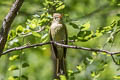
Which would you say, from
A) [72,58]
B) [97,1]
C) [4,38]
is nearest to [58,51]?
[4,38]

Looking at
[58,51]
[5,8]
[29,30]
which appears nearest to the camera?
[29,30]

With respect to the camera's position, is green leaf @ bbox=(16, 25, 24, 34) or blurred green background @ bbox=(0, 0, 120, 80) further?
blurred green background @ bbox=(0, 0, 120, 80)

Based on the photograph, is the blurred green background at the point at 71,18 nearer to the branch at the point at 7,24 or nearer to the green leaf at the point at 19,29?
the green leaf at the point at 19,29

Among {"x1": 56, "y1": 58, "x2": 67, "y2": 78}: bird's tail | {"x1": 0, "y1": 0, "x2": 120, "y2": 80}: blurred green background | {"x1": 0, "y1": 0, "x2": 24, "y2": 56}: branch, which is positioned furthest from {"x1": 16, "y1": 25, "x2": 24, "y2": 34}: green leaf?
{"x1": 0, "y1": 0, "x2": 120, "y2": 80}: blurred green background

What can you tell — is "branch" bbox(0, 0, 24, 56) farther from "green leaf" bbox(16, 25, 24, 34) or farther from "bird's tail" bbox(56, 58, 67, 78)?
"bird's tail" bbox(56, 58, 67, 78)

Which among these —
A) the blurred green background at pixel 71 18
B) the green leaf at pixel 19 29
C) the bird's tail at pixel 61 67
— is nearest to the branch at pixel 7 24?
the green leaf at pixel 19 29

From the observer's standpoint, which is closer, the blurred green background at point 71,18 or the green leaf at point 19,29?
the green leaf at point 19,29

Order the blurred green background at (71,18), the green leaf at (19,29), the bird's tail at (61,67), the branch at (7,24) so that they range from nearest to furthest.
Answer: the branch at (7,24) → the green leaf at (19,29) → the bird's tail at (61,67) → the blurred green background at (71,18)

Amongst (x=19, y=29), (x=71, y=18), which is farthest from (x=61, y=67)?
(x=71, y=18)

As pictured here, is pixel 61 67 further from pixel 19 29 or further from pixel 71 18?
pixel 71 18

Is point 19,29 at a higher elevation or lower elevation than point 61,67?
higher

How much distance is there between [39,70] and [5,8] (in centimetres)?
236

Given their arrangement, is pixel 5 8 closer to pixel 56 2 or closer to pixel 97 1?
pixel 97 1

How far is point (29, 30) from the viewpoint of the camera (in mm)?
4090
